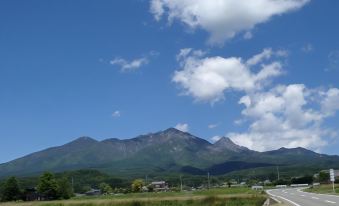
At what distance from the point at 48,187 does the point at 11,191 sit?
27.8 ft

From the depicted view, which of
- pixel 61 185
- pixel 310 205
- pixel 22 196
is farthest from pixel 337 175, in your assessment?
pixel 310 205

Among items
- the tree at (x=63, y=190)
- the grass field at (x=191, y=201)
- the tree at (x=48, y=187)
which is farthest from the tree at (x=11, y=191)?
the grass field at (x=191, y=201)

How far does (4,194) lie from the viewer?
106 metres

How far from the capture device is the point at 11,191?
108 m

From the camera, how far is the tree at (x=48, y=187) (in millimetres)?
104375

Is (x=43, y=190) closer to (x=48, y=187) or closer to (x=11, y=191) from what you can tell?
(x=48, y=187)

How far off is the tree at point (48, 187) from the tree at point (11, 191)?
635 cm

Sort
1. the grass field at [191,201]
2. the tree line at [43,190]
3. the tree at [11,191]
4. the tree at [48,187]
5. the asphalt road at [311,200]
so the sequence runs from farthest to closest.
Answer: the tree at [11,191], the tree line at [43,190], the tree at [48,187], the grass field at [191,201], the asphalt road at [311,200]

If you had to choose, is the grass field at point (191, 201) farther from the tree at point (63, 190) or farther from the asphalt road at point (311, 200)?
the tree at point (63, 190)

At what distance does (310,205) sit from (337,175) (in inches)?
3932

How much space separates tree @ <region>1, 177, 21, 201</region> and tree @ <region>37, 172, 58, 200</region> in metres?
6.35

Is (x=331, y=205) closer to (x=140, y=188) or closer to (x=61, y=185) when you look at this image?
(x=61, y=185)

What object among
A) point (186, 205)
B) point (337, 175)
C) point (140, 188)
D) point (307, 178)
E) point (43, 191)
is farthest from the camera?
point (307, 178)

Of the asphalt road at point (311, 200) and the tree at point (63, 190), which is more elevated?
the tree at point (63, 190)
